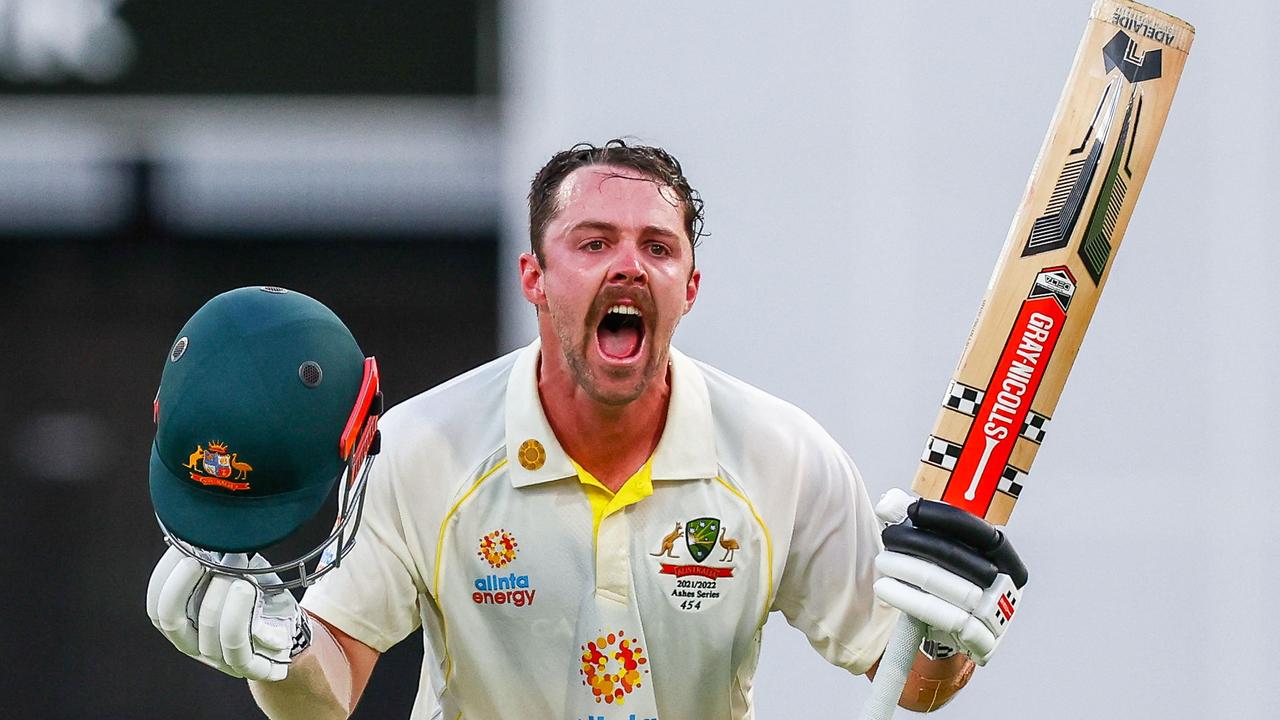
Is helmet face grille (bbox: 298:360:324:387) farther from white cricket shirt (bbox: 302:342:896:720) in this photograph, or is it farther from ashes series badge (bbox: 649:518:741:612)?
ashes series badge (bbox: 649:518:741:612)

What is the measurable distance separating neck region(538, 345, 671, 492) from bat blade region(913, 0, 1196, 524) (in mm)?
442

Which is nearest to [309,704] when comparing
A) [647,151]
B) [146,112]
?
[647,151]

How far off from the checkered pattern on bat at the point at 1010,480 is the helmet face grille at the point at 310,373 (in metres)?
0.98

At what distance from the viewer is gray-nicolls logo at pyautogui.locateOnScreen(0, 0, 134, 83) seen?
5.66 metres

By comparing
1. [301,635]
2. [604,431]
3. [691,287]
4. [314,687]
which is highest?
[691,287]

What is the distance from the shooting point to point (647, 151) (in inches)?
113

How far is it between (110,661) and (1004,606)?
4.21 metres

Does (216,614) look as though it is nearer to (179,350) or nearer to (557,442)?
(179,350)

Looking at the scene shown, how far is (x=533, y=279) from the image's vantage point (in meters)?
2.85

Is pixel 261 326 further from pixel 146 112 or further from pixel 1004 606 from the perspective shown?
pixel 146 112

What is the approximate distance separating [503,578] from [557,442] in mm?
222

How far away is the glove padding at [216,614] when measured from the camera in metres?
2.38

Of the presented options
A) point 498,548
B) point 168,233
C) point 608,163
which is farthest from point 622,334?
point 168,233

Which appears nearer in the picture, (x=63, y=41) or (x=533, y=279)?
(x=533, y=279)
